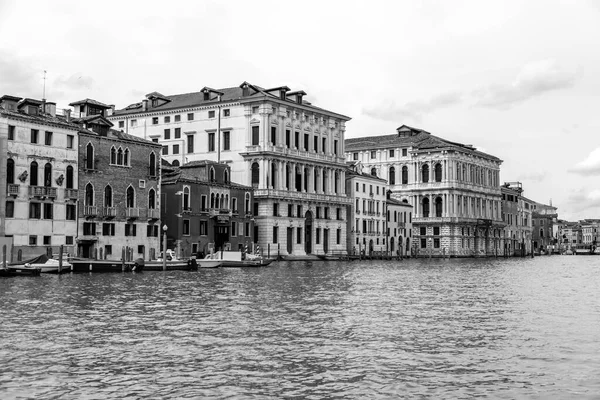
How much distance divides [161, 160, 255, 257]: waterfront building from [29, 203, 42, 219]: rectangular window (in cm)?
1187

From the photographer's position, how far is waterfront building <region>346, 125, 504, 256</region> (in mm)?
→ 110938

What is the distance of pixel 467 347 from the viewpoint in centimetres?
1734

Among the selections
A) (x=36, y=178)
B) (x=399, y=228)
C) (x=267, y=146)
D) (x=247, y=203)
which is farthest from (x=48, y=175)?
(x=399, y=228)

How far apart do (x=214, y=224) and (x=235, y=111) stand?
16018mm

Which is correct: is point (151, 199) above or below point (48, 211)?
above

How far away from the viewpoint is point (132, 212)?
55969mm

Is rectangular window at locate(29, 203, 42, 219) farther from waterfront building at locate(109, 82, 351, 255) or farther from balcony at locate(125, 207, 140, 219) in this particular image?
waterfront building at locate(109, 82, 351, 255)

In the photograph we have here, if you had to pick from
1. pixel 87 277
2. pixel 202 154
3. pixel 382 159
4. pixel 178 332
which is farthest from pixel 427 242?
pixel 178 332

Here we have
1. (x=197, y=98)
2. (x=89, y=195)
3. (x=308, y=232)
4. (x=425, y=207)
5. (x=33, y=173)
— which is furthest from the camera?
(x=425, y=207)

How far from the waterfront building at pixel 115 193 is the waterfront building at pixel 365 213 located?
3112 centimetres

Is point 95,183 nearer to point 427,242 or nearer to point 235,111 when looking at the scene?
point 235,111

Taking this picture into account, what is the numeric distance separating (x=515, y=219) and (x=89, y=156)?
98.1 meters

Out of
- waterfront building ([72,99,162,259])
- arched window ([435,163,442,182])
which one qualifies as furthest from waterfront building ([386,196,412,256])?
waterfront building ([72,99,162,259])

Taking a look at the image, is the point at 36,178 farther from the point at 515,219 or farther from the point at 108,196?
the point at 515,219
